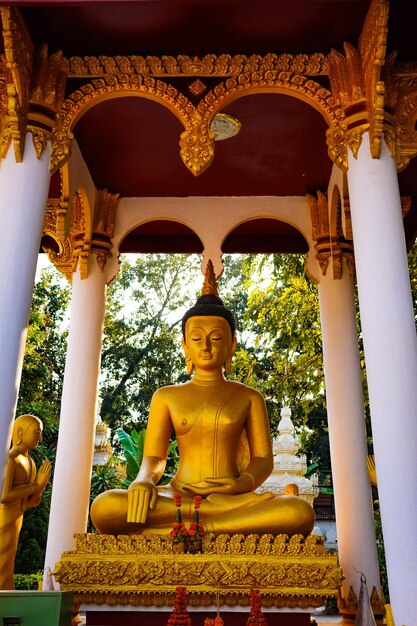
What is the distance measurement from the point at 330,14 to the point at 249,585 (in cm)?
456

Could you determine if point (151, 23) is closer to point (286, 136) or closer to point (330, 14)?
point (330, 14)

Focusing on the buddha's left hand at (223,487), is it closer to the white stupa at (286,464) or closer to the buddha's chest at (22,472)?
the buddha's chest at (22,472)

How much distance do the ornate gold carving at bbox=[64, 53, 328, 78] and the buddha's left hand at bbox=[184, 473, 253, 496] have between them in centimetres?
363

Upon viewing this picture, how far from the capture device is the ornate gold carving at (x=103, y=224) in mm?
7754

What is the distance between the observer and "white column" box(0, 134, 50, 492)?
4.46m

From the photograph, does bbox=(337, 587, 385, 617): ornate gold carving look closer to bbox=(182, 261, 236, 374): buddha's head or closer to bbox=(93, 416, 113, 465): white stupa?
bbox=(182, 261, 236, 374): buddha's head

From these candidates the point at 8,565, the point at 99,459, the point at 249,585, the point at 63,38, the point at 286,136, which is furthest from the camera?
the point at 99,459

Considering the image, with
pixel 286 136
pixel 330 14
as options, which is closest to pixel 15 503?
pixel 286 136

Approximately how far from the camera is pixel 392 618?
4035 mm

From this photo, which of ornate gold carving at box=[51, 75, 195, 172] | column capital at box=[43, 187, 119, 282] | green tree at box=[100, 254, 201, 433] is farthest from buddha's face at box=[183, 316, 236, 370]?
green tree at box=[100, 254, 201, 433]

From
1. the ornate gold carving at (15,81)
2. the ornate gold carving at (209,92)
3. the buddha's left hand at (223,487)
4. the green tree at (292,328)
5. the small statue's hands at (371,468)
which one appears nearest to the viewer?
the ornate gold carving at (15,81)

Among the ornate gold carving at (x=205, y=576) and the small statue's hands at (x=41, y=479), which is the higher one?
the small statue's hands at (x=41, y=479)

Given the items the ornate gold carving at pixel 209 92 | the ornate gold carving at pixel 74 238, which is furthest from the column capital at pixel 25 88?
the ornate gold carving at pixel 74 238

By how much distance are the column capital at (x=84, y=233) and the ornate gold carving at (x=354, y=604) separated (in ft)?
14.6
